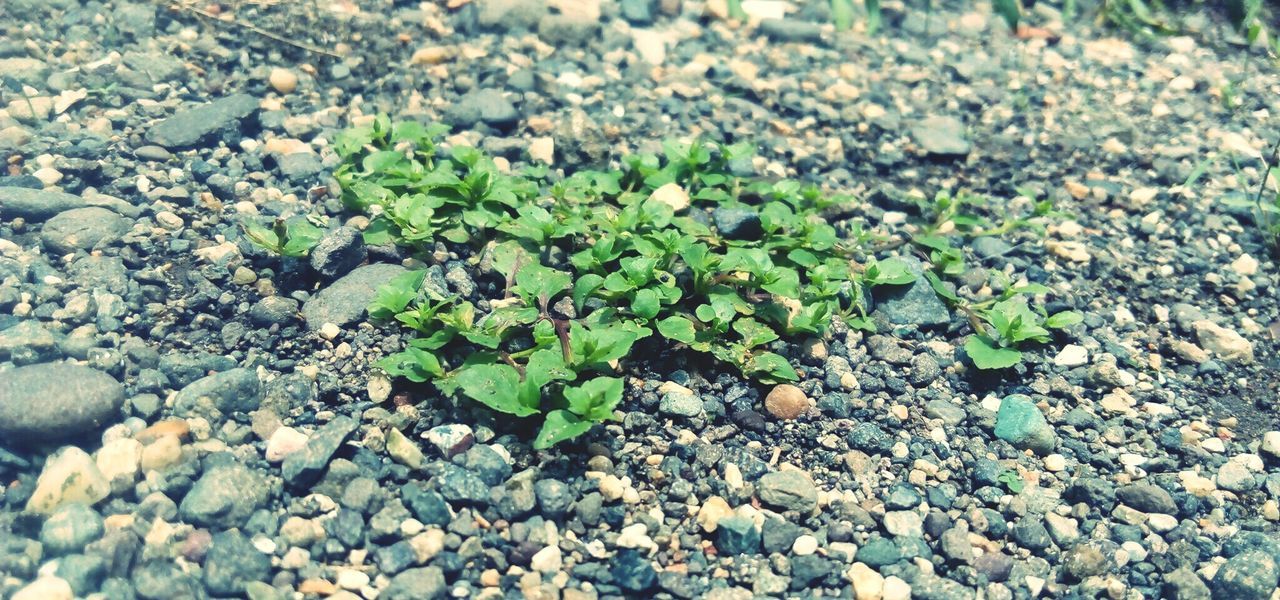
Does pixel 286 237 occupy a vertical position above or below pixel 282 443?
above

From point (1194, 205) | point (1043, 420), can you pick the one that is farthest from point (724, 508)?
point (1194, 205)

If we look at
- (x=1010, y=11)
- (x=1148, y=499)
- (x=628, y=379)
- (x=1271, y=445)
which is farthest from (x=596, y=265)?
(x=1271, y=445)

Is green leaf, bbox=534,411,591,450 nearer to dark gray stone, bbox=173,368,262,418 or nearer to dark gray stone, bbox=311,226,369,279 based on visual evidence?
dark gray stone, bbox=173,368,262,418

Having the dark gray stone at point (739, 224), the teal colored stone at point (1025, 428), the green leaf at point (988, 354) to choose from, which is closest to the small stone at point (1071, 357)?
the green leaf at point (988, 354)

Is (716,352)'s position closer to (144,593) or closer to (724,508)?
(724,508)

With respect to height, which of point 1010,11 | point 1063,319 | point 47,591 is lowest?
point 47,591

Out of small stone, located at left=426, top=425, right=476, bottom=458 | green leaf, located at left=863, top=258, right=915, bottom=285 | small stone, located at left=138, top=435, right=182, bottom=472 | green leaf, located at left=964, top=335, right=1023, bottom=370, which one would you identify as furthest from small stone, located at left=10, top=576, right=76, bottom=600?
green leaf, located at left=964, top=335, right=1023, bottom=370

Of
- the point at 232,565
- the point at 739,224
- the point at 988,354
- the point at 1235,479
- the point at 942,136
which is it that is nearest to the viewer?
the point at 232,565

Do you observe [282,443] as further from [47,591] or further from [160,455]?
[47,591]
